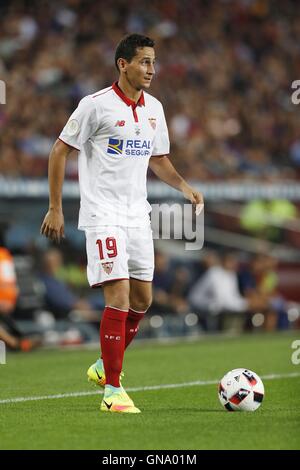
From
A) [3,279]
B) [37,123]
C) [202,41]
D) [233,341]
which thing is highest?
[202,41]

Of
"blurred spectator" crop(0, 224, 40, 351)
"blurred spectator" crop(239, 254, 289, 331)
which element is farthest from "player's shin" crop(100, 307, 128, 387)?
"blurred spectator" crop(239, 254, 289, 331)

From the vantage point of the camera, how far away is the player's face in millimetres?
7254

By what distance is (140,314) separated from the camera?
301 inches

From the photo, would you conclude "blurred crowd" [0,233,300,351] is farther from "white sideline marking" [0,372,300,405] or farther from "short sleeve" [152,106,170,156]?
"short sleeve" [152,106,170,156]

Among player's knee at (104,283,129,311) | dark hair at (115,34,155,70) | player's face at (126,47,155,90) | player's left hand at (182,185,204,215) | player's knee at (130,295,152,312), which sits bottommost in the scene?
player's knee at (130,295,152,312)

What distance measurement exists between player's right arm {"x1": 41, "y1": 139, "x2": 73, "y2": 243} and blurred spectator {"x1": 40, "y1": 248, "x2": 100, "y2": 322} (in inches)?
290

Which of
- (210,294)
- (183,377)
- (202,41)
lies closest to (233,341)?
(210,294)

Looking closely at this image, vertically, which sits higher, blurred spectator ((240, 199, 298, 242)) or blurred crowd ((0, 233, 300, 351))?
blurred spectator ((240, 199, 298, 242))

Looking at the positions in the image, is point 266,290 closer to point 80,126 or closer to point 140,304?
point 140,304

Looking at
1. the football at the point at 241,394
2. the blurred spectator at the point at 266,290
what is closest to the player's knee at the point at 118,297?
the football at the point at 241,394

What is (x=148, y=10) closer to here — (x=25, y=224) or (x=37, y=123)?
(x=37, y=123)

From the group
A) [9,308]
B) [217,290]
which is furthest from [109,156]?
[217,290]

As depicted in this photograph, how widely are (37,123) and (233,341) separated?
528cm

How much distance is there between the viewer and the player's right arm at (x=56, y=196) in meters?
6.93
